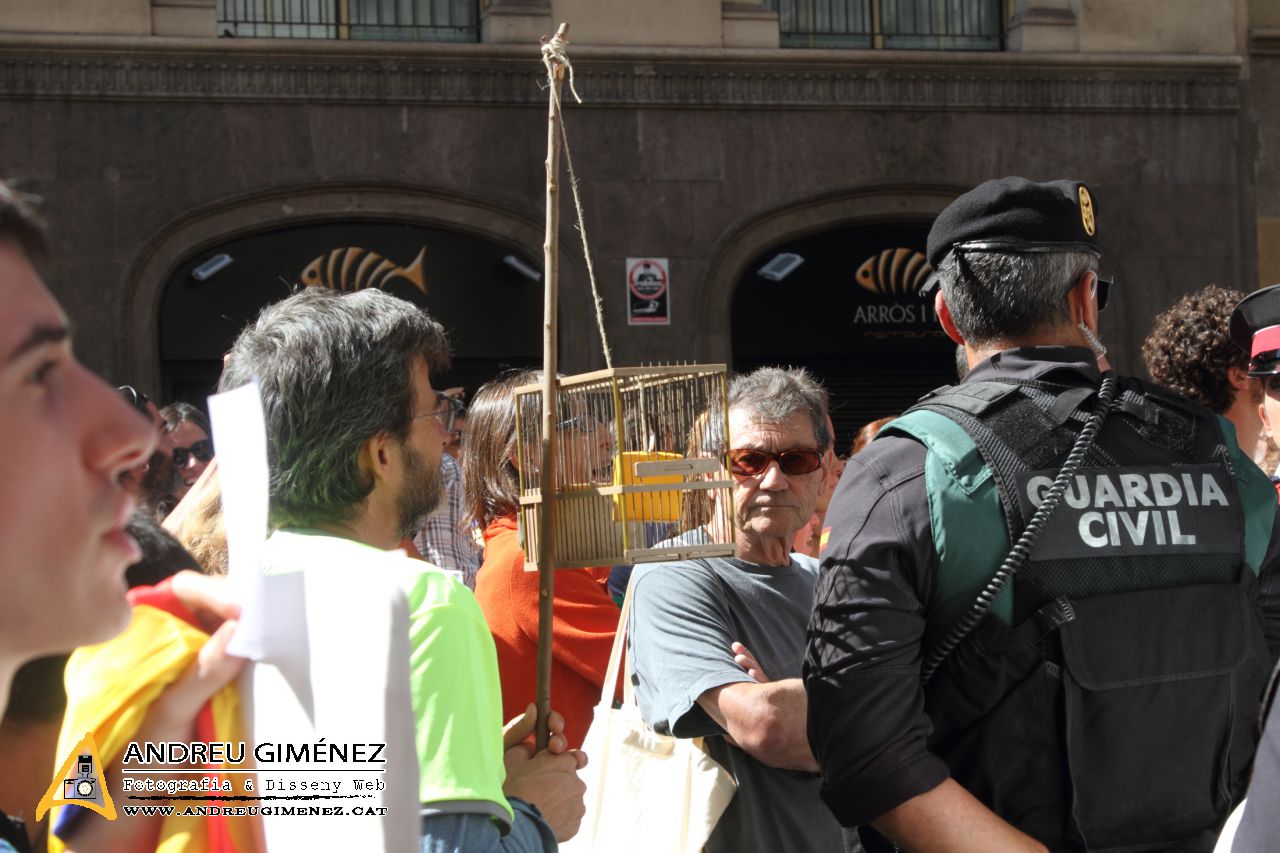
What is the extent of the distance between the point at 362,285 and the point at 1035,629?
9514 mm

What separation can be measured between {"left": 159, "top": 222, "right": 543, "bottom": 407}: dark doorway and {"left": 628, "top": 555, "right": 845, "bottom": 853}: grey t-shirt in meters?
7.82

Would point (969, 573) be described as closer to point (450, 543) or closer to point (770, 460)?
point (770, 460)

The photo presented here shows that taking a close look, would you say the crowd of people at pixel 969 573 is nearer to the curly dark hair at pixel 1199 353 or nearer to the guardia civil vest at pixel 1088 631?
the guardia civil vest at pixel 1088 631

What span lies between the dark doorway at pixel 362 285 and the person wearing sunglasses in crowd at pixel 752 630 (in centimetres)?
759

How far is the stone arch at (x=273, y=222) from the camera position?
35.6 ft

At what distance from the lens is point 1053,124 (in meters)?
12.1

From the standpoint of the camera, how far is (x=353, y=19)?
11492mm

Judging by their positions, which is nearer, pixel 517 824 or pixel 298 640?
pixel 298 640

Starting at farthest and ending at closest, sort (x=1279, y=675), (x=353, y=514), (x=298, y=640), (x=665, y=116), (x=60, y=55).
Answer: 1. (x=665, y=116)
2. (x=60, y=55)
3. (x=353, y=514)
4. (x=1279, y=675)
5. (x=298, y=640)

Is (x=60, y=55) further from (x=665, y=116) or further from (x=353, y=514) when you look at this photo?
(x=353, y=514)

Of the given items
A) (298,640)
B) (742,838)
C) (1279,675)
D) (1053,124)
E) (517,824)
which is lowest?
(742,838)

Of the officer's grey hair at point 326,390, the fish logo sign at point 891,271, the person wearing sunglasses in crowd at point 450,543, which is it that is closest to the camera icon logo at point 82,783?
the officer's grey hair at point 326,390

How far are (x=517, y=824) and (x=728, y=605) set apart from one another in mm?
1219

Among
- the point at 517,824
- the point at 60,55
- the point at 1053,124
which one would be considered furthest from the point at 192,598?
the point at 1053,124
